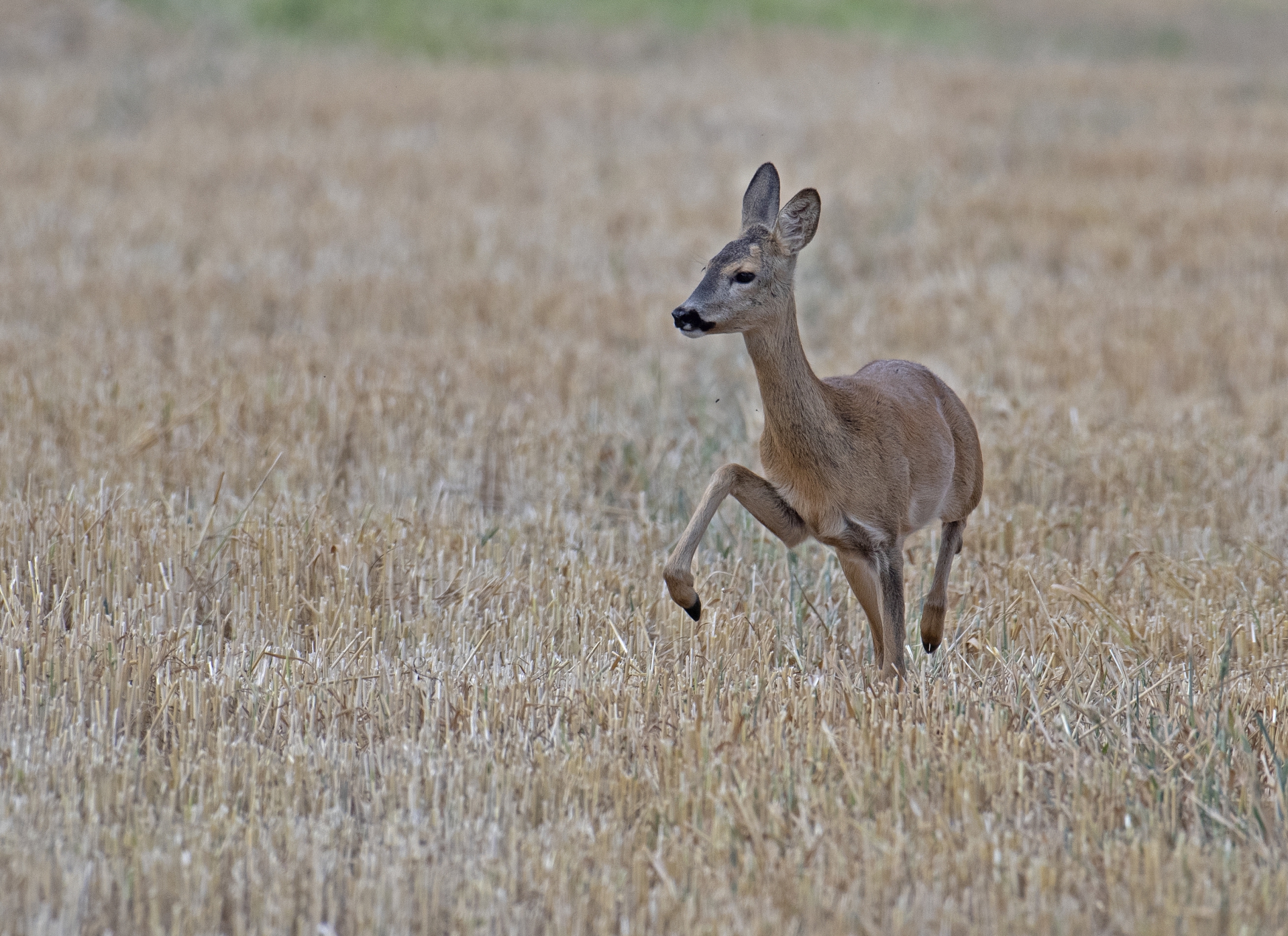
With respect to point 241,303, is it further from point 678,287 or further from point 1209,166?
point 1209,166

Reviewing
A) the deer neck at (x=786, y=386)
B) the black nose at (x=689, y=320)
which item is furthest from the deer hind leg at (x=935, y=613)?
the black nose at (x=689, y=320)

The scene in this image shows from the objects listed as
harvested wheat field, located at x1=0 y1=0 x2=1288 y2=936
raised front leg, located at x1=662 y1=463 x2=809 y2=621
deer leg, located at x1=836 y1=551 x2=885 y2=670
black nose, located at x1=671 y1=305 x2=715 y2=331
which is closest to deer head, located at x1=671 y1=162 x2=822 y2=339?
black nose, located at x1=671 y1=305 x2=715 y2=331

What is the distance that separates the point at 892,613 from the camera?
452cm

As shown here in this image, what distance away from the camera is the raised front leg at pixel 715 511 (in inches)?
166

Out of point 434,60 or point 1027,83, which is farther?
point 434,60

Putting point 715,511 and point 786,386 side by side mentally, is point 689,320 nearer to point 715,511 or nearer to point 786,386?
point 786,386

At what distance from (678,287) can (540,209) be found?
3.14m

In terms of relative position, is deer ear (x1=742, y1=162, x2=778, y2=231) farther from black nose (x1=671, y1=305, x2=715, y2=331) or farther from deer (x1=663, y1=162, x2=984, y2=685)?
black nose (x1=671, y1=305, x2=715, y2=331)

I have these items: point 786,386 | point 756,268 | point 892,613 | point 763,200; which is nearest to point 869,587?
point 892,613

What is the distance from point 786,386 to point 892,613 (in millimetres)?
772

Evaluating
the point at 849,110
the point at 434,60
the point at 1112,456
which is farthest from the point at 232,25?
the point at 1112,456

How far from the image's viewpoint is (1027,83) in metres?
22.2

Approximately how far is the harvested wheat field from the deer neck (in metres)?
0.73

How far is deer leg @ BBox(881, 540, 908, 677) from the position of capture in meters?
4.51
